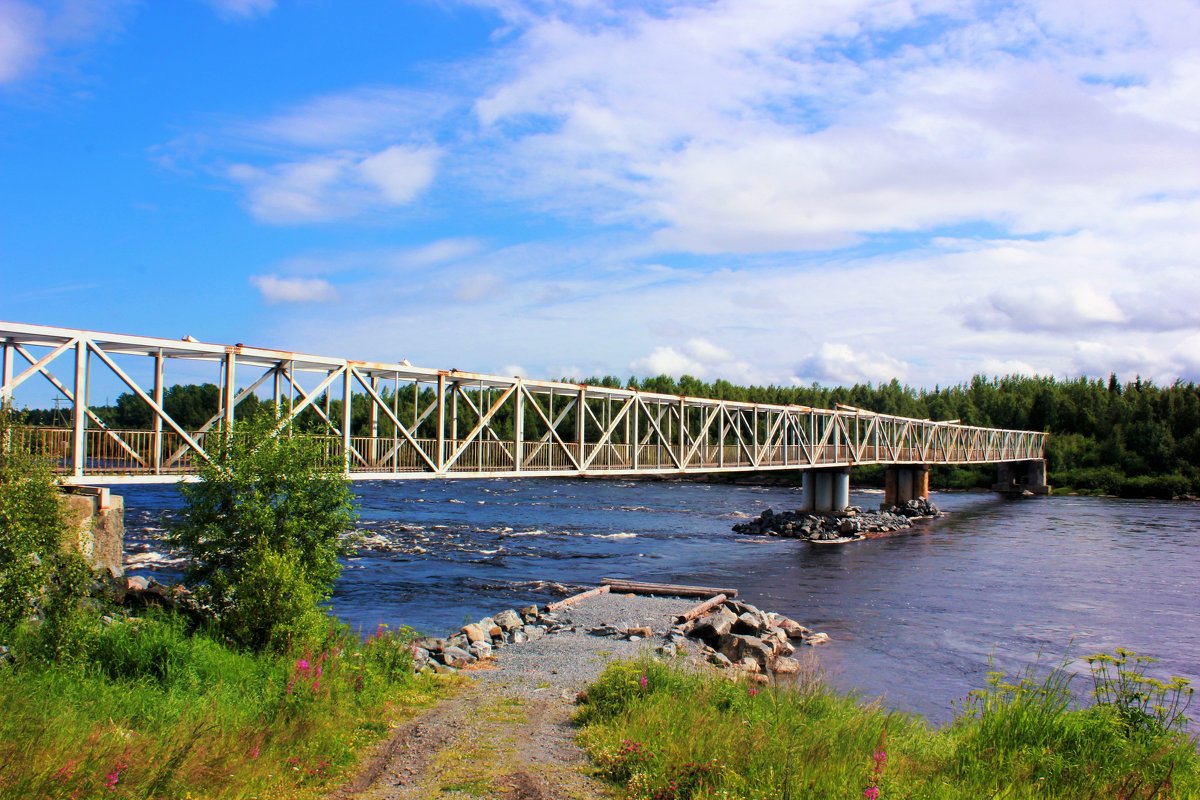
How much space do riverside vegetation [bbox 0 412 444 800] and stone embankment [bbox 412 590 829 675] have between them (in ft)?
8.81

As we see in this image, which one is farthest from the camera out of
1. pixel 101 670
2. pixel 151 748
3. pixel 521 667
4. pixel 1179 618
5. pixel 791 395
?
pixel 791 395

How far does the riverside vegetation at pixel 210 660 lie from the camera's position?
954cm

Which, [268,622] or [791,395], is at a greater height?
[791,395]

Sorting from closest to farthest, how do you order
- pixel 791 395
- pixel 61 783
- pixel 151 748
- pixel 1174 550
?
pixel 61 783 < pixel 151 748 < pixel 1174 550 < pixel 791 395

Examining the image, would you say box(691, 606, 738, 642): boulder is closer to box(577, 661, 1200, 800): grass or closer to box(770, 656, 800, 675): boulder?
box(770, 656, 800, 675): boulder

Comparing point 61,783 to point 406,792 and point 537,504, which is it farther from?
point 537,504

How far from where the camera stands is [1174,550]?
48875mm

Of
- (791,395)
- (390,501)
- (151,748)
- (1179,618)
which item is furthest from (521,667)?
(791,395)

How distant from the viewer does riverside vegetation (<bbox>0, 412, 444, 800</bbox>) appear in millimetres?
9539

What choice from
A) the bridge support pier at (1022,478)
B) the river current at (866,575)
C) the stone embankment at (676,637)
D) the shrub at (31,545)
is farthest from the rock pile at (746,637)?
the bridge support pier at (1022,478)

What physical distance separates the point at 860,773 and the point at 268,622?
10216mm

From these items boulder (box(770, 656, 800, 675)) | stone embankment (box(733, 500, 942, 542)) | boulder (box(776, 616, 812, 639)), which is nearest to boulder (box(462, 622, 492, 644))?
boulder (box(770, 656, 800, 675))

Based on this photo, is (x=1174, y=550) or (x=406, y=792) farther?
(x=1174, y=550)

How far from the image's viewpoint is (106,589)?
14555mm
